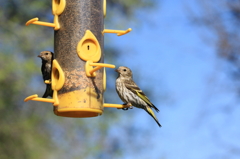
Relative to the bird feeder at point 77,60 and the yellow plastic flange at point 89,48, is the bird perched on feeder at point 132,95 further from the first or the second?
the yellow plastic flange at point 89,48

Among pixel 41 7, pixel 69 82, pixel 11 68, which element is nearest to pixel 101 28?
pixel 69 82

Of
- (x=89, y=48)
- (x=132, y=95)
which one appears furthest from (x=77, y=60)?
(x=132, y=95)

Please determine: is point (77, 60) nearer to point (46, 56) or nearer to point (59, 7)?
point (59, 7)

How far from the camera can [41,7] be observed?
64.4 feet

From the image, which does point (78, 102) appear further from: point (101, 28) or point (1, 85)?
point (1, 85)

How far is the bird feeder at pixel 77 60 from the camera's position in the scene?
8641 millimetres

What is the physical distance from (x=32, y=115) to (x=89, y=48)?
36.6ft

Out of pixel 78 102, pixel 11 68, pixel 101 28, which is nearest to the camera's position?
pixel 78 102

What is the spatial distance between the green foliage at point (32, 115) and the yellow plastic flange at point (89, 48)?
965 centimetres

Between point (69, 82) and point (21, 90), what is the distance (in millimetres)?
10471

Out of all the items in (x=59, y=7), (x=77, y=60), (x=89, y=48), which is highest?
(x=59, y=7)

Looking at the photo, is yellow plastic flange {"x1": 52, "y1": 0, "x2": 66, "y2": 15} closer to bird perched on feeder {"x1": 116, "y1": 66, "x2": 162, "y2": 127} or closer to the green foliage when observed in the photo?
bird perched on feeder {"x1": 116, "y1": 66, "x2": 162, "y2": 127}

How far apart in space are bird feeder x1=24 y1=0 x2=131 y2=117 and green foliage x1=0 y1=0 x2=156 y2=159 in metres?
9.44

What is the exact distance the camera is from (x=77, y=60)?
8.88m
